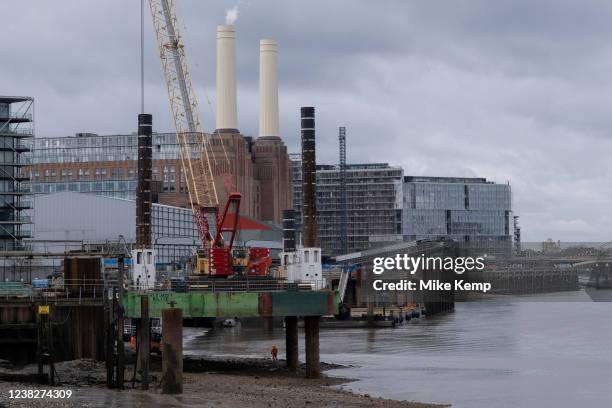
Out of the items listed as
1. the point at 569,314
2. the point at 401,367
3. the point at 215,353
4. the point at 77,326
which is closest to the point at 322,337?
the point at 215,353

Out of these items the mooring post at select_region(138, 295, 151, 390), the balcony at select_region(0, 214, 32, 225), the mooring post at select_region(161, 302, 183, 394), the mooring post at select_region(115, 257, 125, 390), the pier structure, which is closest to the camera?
the mooring post at select_region(161, 302, 183, 394)

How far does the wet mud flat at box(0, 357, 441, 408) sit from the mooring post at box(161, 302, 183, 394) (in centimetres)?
63

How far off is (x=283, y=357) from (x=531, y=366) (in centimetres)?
1729

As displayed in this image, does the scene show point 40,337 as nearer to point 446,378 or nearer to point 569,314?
point 446,378

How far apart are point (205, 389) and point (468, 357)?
34211 mm

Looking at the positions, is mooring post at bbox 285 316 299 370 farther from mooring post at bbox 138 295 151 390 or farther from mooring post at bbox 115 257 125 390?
mooring post at bbox 138 295 151 390

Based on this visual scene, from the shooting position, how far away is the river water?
63031 millimetres

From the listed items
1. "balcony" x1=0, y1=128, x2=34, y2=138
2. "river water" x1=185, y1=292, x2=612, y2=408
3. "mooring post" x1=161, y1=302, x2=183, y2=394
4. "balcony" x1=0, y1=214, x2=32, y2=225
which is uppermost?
"balcony" x1=0, y1=128, x2=34, y2=138

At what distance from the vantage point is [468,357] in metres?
86.0

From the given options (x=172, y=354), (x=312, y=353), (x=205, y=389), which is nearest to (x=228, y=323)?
(x=312, y=353)

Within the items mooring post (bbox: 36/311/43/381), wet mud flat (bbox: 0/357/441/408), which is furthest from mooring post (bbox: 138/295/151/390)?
mooring post (bbox: 36/311/43/381)

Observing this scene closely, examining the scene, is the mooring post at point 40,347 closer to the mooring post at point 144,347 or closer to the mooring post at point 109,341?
the mooring post at point 109,341

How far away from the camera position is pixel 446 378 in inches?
2771

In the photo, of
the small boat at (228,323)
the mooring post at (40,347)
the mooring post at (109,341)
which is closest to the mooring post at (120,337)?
the mooring post at (109,341)
